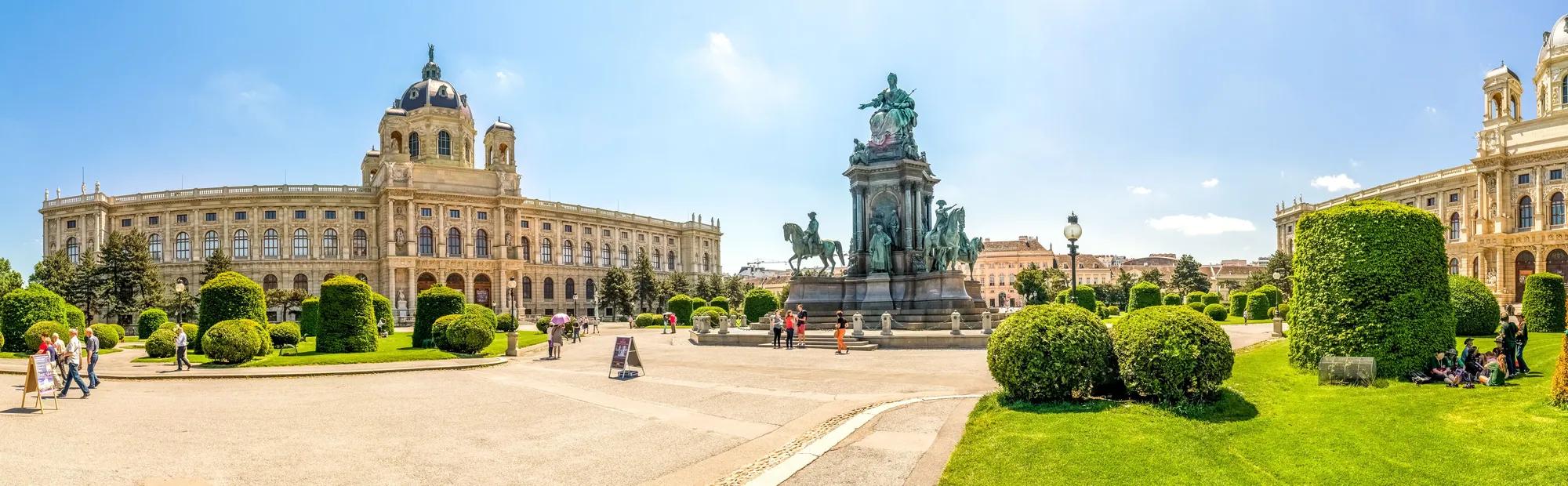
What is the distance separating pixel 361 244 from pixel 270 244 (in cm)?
831

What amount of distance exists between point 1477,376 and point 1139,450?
736 cm

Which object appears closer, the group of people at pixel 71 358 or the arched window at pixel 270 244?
the group of people at pixel 71 358

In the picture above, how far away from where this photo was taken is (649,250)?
10356 cm

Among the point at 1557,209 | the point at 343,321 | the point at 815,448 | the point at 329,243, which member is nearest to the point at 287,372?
the point at 343,321

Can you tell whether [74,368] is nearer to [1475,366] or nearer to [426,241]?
[1475,366]

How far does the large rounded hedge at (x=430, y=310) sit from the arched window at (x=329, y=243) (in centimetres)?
5677

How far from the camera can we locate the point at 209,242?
76.7 meters

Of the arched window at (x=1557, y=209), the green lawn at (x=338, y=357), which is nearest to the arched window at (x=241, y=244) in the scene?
the green lawn at (x=338, y=357)

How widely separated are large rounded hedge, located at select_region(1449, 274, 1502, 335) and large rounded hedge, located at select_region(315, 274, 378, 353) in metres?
33.6

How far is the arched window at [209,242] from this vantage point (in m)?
76.1

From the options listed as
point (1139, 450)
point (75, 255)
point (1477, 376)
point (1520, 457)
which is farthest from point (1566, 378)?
point (75, 255)

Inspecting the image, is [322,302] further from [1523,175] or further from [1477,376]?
[1523,175]

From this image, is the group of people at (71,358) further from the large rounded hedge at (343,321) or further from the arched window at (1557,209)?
the arched window at (1557,209)

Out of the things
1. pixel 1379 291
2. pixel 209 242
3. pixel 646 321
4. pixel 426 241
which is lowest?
pixel 646 321
